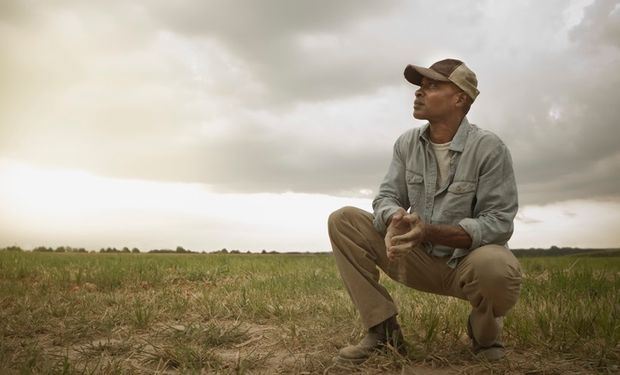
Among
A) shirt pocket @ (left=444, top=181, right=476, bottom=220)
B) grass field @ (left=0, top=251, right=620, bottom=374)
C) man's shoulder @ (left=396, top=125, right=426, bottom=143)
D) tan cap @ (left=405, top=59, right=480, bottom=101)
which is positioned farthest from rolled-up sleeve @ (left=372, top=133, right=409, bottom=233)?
grass field @ (left=0, top=251, right=620, bottom=374)

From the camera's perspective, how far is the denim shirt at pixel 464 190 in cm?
322

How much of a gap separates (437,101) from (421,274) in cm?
117

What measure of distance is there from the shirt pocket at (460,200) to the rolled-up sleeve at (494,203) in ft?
0.15

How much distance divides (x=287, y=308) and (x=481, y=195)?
2.49 metres

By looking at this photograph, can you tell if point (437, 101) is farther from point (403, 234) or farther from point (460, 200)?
point (403, 234)

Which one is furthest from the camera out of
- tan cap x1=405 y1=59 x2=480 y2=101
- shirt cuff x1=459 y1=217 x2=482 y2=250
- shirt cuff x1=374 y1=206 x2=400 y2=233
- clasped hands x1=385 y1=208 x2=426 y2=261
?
tan cap x1=405 y1=59 x2=480 y2=101

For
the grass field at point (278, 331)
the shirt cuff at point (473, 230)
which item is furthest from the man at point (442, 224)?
the grass field at point (278, 331)

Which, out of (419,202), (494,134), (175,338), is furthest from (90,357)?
(494,134)

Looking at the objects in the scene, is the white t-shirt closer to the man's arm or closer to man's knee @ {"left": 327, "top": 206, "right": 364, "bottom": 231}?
the man's arm

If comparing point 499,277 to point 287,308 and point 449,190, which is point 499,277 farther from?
point 287,308

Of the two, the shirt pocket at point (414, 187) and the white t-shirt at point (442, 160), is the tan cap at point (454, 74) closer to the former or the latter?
the white t-shirt at point (442, 160)

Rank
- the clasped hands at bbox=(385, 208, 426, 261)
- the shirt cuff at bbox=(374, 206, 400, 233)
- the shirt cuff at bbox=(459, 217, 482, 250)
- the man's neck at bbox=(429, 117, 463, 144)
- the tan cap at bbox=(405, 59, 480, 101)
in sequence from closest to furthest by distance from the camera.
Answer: the clasped hands at bbox=(385, 208, 426, 261) < the shirt cuff at bbox=(459, 217, 482, 250) < the shirt cuff at bbox=(374, 206, 400, 233) < the tan cap at bbox=(405, 59, 480, 101) < the man's neck at bbox=(429, 117, 463, 144)

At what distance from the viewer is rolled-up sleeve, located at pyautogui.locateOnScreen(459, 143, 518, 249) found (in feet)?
10.4

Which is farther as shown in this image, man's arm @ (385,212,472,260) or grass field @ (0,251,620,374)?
grass field @ (0,251,620,374)
